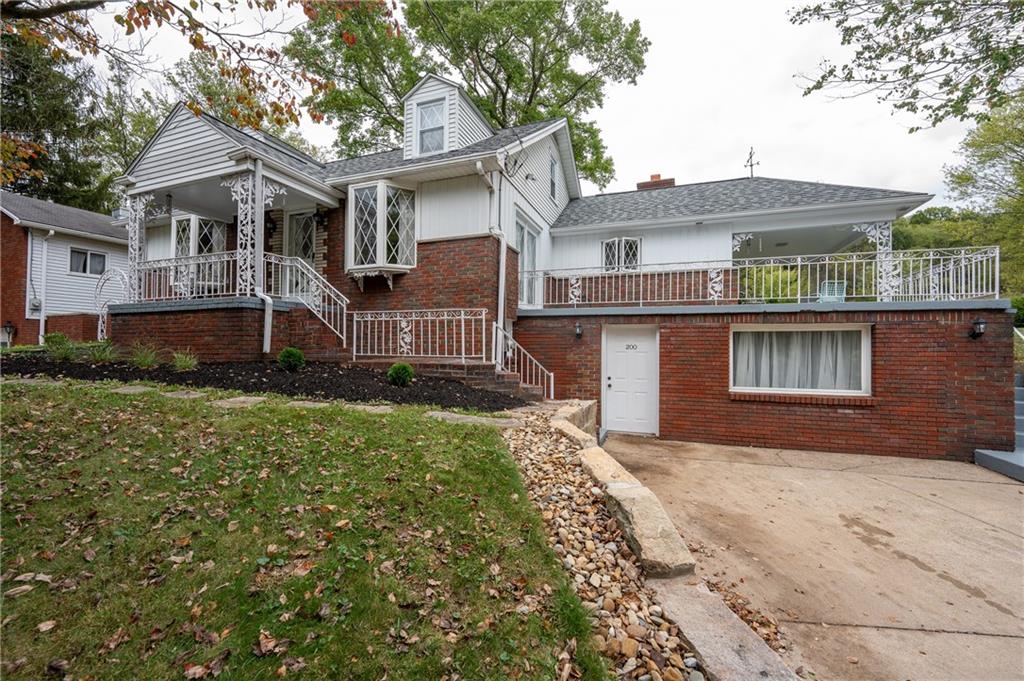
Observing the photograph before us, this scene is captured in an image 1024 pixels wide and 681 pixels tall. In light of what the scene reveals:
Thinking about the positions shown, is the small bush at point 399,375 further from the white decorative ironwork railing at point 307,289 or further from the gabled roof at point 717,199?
the gabled roof at point 717,199

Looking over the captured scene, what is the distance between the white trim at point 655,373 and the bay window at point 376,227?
14.3 ft

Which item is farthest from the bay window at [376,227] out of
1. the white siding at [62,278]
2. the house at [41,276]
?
the white siding at [62,278]

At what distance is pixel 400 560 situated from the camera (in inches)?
88.7

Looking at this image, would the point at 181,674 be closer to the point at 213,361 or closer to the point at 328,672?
the point at 328,672

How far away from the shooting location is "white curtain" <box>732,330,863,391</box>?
24.5ft

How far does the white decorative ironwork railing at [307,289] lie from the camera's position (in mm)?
8359

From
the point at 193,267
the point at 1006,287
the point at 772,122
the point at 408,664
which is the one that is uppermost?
the point at 772,122

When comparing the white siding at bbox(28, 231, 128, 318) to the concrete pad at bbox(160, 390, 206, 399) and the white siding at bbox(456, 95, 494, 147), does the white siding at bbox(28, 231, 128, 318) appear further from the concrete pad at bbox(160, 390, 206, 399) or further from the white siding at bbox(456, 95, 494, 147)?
the white siding at bbox(456, 95, 494, 147)

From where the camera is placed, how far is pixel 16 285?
554 inches

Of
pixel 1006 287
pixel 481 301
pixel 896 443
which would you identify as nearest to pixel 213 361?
pixel 481 301

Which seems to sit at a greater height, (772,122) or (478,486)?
(772,122)

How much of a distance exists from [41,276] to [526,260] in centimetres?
1702

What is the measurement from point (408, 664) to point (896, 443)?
860cm

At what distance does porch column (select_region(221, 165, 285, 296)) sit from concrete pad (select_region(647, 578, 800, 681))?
7878mm
